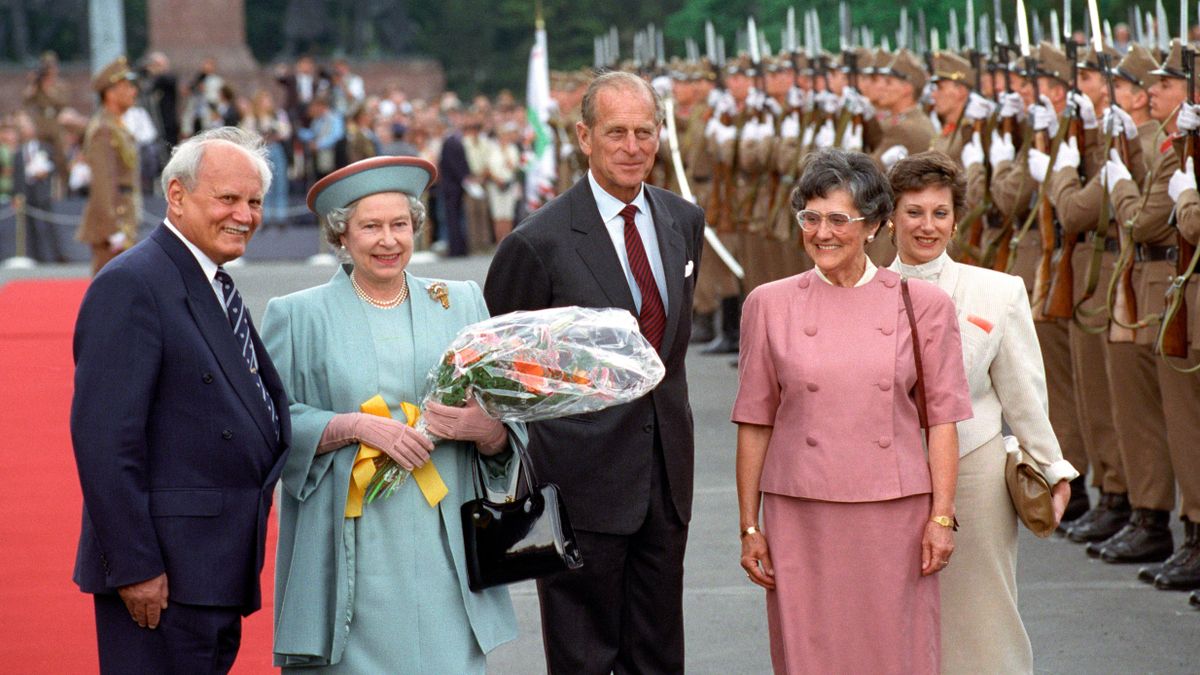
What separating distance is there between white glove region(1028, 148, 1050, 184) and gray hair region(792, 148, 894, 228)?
4.60 meters

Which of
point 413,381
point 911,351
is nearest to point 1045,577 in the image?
point 911,351

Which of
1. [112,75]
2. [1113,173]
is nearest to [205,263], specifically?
[1113,173]

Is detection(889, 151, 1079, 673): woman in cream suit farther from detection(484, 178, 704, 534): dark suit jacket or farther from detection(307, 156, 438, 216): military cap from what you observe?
detection(307, 156, 438, 216): military cap

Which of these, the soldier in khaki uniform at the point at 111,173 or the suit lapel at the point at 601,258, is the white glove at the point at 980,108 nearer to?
the suit lapel at the point at 601,258

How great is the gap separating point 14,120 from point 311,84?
465 cm

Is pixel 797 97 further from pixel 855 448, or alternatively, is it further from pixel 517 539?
pixel 517 539

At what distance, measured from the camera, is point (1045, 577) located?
758cm

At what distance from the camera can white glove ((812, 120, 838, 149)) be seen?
40.7ft

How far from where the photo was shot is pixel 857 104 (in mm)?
12078

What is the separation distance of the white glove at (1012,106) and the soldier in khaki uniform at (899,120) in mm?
1202

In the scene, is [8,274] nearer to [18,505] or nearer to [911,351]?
[18,505]

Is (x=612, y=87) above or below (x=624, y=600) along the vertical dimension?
above

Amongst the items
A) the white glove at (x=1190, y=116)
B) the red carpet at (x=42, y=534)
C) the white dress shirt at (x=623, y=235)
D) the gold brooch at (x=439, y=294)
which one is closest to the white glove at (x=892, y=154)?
the white glove at (x=1190, y=116)

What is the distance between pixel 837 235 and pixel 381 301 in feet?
3.60
